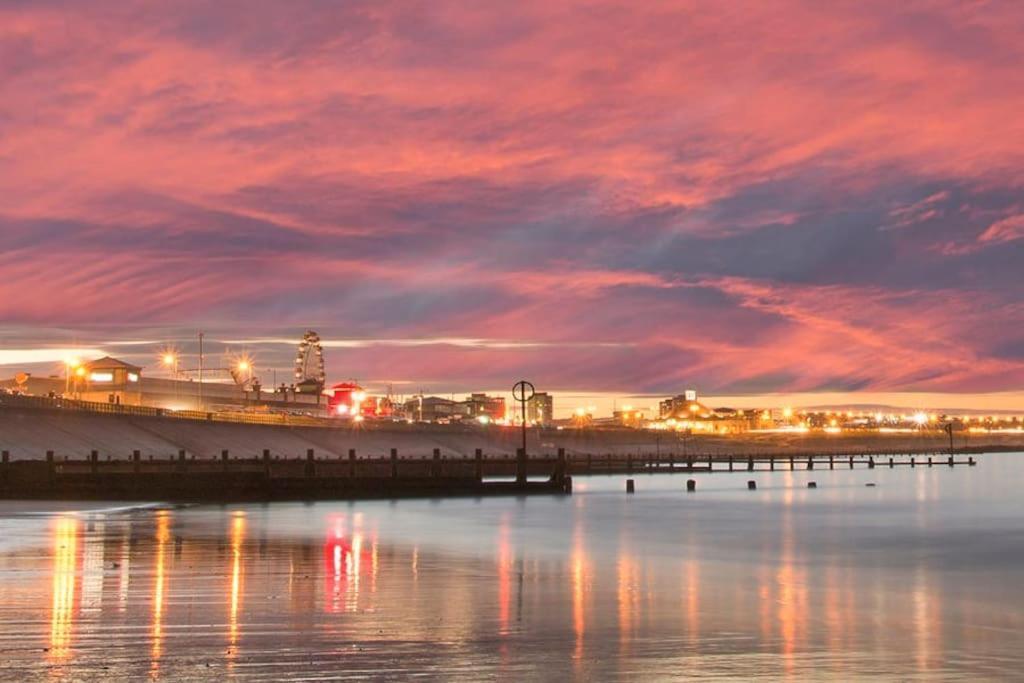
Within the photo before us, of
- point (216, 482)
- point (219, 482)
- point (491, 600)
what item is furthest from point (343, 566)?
point (219, 482)

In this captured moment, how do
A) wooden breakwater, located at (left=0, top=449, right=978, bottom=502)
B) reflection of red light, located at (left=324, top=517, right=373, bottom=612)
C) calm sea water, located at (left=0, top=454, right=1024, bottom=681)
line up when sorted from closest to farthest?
calm sea water, located at (left=0, top=454, right=1024, bottom=681) → reflection of red light, located at (left=324, top=517, right=373, bottom=612) → wooden breakwater, located at (left=0, top=449, right=978, bottom=502)

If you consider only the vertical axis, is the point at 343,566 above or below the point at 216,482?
below

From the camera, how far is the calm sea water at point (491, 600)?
20.1 meters

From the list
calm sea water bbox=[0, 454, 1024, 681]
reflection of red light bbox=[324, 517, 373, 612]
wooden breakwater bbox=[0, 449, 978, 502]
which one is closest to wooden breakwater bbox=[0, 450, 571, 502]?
wooden breakwater bbox=[0, 449, 978, 502]

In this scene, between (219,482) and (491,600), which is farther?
(219,482)

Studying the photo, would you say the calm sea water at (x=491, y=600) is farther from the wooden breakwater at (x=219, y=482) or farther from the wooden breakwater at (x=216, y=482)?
the wooden breakwater at (x=219, y=482)

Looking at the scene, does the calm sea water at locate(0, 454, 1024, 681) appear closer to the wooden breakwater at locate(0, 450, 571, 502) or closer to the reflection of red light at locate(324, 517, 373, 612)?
the reflection of red light at locate(324, 517, 373, 612)

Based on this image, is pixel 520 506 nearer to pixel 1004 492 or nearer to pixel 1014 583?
pixel 1014 583

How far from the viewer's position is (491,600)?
2886 centimetres

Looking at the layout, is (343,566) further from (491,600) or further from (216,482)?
(216,482)

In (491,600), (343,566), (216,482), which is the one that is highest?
(216,482)

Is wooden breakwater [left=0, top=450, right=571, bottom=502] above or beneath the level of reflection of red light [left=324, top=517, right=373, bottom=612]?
above

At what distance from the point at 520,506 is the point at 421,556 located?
3817cm

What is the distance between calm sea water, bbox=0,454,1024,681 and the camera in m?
20.1
